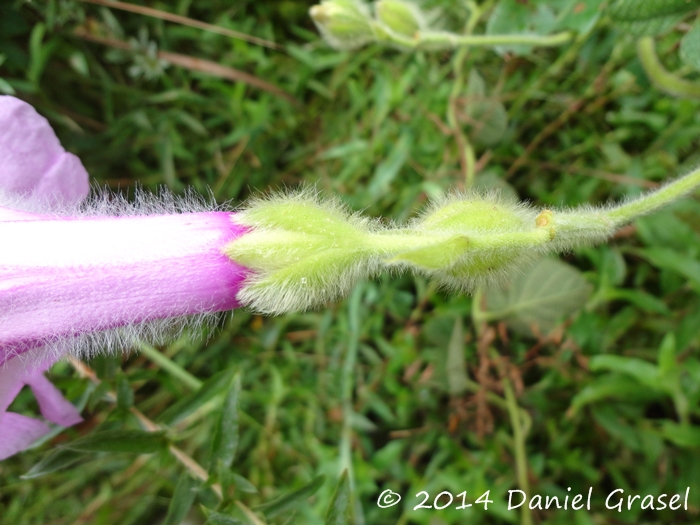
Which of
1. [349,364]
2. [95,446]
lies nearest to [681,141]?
[349,364]

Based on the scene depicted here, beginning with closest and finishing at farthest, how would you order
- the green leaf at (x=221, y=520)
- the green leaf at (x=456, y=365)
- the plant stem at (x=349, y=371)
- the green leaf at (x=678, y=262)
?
1. the green leaf at (x=221, y=520)
2. the green leaf at (x=678, y=262)
3. the green leaf at (x=456, y=365)
4. the plant stem at (x=349, y=371)

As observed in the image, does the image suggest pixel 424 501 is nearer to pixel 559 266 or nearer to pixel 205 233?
pixel 559 266

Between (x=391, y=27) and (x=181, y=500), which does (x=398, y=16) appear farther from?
(x=181, y=500)

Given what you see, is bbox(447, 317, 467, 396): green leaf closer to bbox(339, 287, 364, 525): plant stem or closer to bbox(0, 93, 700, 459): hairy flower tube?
bbox(339, 287, 364, 525): plant stem

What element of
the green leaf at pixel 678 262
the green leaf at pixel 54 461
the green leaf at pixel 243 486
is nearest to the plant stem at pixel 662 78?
the green leaf at pixel 678 262

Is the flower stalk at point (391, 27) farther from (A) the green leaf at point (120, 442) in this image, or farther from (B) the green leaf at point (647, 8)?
(A) the green leaf at point (120, 442)

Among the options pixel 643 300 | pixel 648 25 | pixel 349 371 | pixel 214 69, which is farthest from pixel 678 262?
pixel 214 69

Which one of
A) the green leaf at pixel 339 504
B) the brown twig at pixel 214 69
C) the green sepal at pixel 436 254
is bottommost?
the green leaf at pixel 339 504

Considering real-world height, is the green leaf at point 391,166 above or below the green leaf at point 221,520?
above
